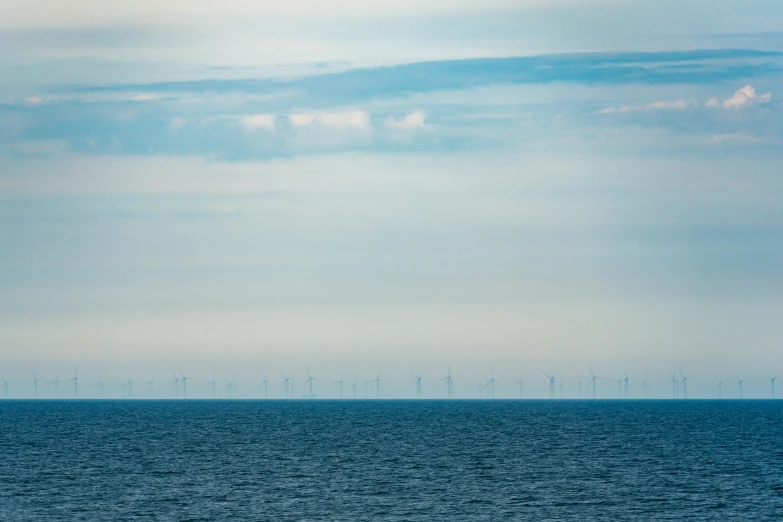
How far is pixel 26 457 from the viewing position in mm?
111125

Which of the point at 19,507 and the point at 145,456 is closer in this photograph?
the point at 19,507

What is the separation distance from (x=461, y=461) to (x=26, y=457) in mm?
46086

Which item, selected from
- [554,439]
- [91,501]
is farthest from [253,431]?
[91,501]

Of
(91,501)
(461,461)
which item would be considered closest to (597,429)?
(461,461)

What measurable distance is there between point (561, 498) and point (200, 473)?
3478 centimetres

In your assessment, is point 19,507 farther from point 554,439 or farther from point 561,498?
point 554,439

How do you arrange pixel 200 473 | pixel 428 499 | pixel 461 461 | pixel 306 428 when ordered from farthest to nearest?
pixel 306 428 < pixel 461 461 < pixel 200 473 < pixel 428 499

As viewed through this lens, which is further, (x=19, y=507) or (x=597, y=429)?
(x=597, y=429)

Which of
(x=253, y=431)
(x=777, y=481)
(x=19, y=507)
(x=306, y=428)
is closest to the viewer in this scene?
(x=19, y=507)

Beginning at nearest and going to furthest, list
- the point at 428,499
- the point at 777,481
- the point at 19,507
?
1. the point at 19,507
2. the point at 428,499
3. the point at 777,481

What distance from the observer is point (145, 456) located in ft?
376

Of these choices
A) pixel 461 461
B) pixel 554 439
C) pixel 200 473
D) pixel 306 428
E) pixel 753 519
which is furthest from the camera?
pixel 306 428

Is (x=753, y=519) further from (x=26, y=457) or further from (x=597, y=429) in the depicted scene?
(x=597, y=429)

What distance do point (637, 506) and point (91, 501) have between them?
38.0 meters
